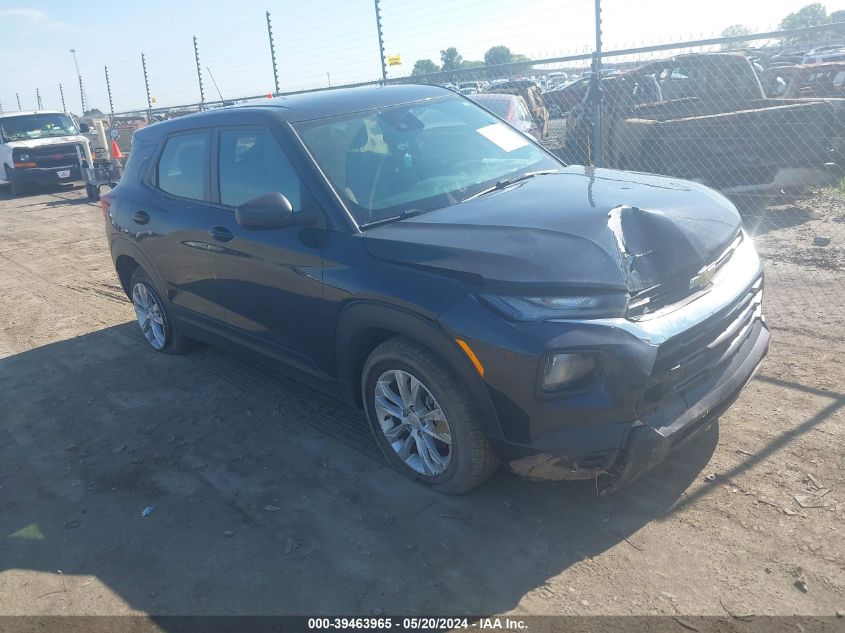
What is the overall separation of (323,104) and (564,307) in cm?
223

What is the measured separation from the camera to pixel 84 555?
3.36 m

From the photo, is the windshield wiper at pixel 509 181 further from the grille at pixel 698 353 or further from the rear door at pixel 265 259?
the grille at pixel 698 353

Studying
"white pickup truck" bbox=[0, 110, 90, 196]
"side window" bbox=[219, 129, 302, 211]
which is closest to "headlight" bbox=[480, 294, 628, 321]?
"side window" bbox=[219, 129, 302, 211]

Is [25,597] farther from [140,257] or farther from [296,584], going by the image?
[140,257]

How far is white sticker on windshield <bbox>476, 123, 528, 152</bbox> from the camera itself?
14.9 ft

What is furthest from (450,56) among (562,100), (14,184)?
(14,184)

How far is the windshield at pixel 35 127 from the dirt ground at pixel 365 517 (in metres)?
15.7

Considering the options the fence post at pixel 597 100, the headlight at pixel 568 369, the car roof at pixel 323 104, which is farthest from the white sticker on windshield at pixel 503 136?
the fence post at pixel 597 100

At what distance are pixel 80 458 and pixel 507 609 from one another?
288cm

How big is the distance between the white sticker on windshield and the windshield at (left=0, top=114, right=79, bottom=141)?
56.4 feet

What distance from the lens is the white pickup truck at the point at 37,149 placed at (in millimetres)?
17484

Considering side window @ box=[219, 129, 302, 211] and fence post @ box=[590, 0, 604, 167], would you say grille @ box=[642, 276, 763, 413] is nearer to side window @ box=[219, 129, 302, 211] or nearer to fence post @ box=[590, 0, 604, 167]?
side window @ box=[219, 129, 302, 211]

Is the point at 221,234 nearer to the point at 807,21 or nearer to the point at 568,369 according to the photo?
the point at 568,369

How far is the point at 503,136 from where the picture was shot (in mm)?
4656
